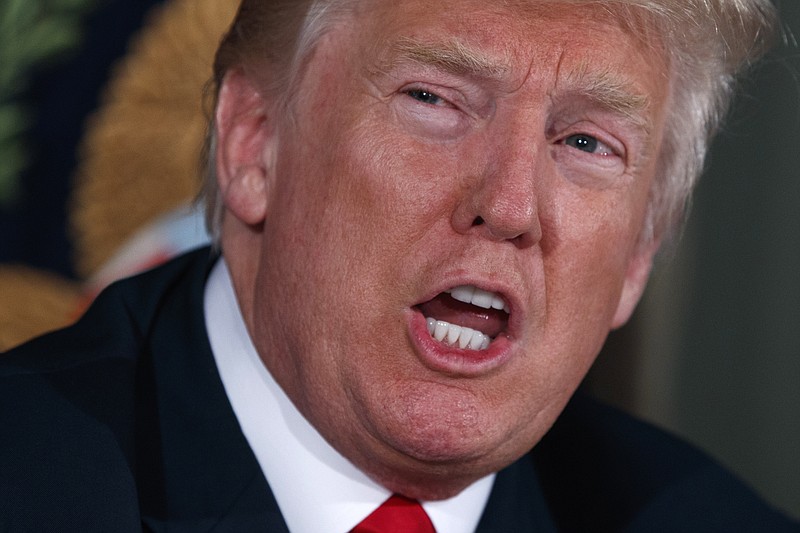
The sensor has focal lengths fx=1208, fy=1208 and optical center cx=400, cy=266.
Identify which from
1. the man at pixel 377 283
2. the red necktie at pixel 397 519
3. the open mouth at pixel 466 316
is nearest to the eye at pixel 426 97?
the man at pixel 377 283

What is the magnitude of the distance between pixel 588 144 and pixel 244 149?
552 millimetres

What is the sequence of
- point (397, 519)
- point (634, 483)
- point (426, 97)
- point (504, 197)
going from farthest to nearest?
point (634, 483) < point (397, 519) < point (426, 97) < point (504, 197)

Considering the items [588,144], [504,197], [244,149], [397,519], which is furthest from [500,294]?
[244,149]

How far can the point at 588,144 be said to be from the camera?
6.02 feet

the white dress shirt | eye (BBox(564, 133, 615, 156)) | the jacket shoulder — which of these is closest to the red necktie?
the white dress shirt

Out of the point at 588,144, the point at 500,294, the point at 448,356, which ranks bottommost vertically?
the point at 448,356

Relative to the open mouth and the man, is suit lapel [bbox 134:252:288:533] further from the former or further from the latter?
the open mouth

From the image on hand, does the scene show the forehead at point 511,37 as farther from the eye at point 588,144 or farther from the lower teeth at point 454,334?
the lower teeth at point 454,334

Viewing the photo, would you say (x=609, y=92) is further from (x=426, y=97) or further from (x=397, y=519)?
(x=397, y=519)

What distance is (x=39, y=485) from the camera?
1611 millimetres

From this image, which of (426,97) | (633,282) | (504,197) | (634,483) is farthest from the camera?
(634,483)

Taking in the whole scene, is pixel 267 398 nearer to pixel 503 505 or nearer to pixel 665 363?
pixel 503 505

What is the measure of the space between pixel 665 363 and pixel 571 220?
6.51 ft

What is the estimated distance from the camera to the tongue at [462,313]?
1.77m
